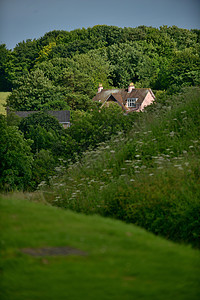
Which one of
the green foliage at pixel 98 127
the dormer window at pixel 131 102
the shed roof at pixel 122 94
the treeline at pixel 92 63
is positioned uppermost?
the treeline at pixel 92 63

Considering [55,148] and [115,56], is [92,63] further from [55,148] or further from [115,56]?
[55,148]

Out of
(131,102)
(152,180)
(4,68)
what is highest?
(4,68)

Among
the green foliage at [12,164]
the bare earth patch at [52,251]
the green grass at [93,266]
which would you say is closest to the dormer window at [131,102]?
the green foliage at [12,164]

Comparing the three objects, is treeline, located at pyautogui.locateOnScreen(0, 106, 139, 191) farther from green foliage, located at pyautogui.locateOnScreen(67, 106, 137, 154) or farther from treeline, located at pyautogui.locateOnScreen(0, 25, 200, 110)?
treeline, located at pyautogui.locateOnScreen(0, 25, 200, 110)

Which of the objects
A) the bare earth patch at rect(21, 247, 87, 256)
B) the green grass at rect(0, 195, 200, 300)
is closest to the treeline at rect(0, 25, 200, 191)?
the green grass at rect(0, 195, 200, 300)

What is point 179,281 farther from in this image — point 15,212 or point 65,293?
point 15,212

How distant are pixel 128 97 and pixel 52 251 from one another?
6921 centimetres

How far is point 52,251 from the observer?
16.4 ft

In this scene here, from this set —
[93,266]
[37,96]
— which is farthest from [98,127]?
[37,96]

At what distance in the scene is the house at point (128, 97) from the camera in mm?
70250

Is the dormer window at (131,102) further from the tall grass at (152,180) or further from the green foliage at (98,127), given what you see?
the tall grass at (152,180)

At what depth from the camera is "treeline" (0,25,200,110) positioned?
209 ft

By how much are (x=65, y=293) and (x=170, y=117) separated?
10015mm

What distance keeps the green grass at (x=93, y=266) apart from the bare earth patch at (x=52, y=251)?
7cm
